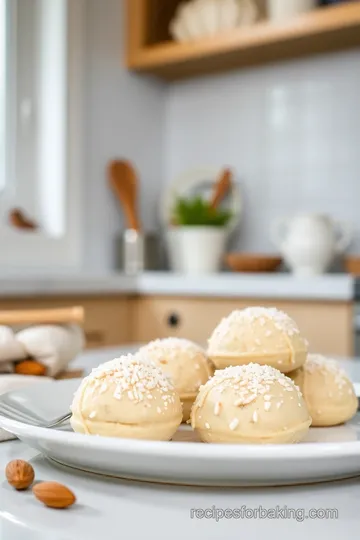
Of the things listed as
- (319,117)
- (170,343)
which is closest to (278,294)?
(319,117)

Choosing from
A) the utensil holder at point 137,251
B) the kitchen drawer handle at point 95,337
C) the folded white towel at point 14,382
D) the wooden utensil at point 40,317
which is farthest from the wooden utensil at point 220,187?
the folded white towel at point 14,382

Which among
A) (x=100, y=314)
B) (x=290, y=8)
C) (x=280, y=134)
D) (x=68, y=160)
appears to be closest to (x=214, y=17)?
(x=290, y=8)

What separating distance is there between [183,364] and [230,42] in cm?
212

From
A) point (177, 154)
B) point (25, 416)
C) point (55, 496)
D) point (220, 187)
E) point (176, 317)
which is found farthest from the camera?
point (177, 154)

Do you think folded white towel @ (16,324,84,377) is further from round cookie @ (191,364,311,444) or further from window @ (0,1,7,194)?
window @ (0,1,7,194)

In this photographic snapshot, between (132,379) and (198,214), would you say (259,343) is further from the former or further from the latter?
(198,214)

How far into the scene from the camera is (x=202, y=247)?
267cm

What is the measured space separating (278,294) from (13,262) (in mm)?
883

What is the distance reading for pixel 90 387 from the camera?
515mm

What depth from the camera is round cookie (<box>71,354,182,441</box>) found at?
0.49 meters

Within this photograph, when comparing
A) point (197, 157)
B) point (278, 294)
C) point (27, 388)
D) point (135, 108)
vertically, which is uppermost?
point (135, 108)

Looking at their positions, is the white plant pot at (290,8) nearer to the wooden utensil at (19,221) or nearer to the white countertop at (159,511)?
the wooden utensil at (19,221)

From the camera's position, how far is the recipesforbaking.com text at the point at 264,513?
1.35 feet

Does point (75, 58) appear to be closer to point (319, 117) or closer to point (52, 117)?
point (52, 117)
